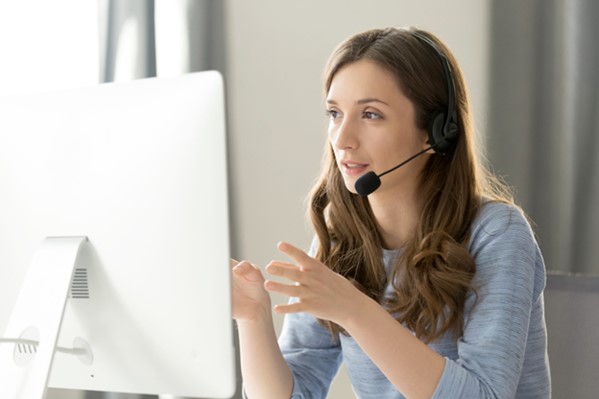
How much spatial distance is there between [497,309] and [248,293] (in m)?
0.39

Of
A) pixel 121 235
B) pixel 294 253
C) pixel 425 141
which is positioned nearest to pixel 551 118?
pixel 425 141

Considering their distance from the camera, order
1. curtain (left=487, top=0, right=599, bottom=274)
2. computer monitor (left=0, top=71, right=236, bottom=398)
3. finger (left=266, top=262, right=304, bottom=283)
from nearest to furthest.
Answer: computer monitor (left=0, top=71, right=236, bottom=398) < finger (left=266, top=262, right=304, bottom=283) < curtain (left=487, top=0, right=599, bottom=274)

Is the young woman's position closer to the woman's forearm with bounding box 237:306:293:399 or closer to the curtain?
the woman's forearm with bounding box 237:306:293:399

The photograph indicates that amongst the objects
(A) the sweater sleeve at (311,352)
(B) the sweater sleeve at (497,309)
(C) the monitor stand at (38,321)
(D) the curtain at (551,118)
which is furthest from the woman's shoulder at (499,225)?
(C) the monitor stand at (38,321)

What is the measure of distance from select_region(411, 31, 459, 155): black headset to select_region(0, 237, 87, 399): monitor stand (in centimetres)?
69

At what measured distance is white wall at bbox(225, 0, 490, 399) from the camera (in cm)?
223

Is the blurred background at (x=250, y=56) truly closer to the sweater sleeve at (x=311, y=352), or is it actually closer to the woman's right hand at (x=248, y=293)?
the sweater sleeve at (x=311, y=352)

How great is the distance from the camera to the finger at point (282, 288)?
3.29 feet

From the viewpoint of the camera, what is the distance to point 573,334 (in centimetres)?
137

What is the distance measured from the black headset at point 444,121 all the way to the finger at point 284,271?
1.49 feet

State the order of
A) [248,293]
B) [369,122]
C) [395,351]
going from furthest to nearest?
[369,122] < [248,293] < [395,351]

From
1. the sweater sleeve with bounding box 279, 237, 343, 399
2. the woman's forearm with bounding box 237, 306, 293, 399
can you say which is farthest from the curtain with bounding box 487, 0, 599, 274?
the woman's forearm with bounding box 237, 306, 293, 399

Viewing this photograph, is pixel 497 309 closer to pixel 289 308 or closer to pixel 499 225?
pixel 499 225

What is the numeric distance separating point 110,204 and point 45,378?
209 millimetres
